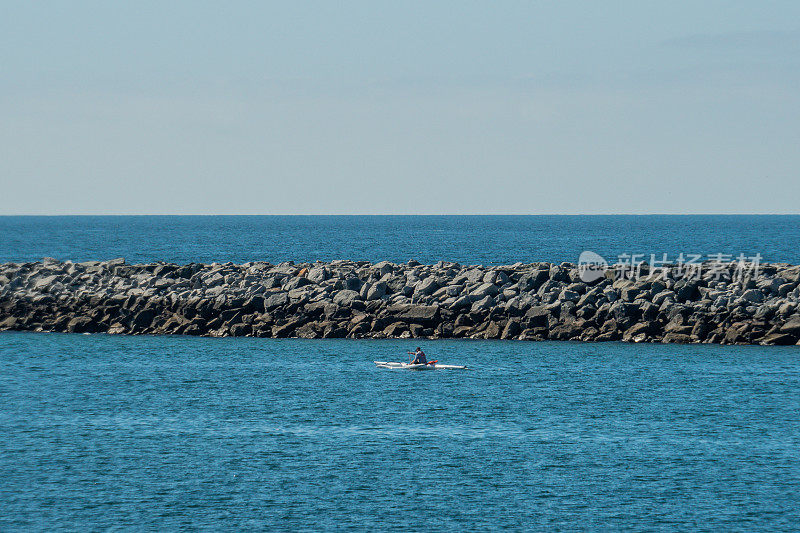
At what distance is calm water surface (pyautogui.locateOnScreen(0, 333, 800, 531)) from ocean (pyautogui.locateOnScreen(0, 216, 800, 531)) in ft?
0.31

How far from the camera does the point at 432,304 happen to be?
172 ft

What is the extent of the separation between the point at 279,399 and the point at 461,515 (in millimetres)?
15125

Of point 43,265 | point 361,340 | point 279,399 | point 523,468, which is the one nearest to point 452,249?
point 43,265

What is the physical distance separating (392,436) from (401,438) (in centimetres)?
38

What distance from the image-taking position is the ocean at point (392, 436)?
24750mm

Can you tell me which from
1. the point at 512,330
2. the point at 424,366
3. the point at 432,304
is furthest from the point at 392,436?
the point at 432,304

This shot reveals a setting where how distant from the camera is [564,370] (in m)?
43.0

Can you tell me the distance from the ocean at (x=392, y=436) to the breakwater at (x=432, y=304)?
1.53 metres

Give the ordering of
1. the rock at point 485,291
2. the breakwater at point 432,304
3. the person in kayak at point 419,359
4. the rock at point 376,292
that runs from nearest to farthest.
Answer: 1. the person in kayak at point 419,359
2. the breakwater at point 432,304
3. the rock at point 485,291
4. the rock at point 376,292

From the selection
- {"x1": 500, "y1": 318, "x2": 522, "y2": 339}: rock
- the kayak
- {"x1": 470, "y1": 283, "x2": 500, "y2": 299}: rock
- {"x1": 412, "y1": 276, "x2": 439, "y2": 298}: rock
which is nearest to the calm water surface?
the kayak

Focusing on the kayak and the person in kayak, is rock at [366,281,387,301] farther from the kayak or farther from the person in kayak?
the person in kayak

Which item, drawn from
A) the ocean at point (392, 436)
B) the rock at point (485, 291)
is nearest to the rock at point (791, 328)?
the ocean at point (392, 436)

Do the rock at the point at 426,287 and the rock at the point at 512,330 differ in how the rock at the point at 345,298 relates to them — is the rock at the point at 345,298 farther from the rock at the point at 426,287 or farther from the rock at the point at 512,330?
the rock at the point at 512,330

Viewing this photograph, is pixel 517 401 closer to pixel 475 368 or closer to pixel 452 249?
pixel 475 368
